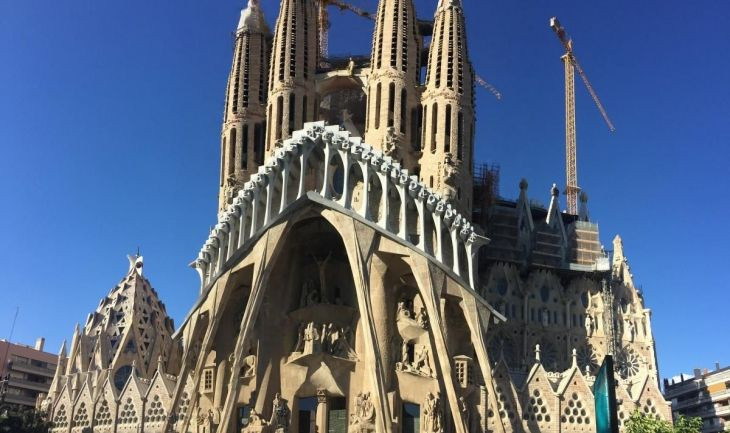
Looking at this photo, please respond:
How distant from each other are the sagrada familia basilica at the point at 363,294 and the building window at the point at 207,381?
6 cm

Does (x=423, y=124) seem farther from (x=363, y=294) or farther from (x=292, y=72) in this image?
(x=363, y=294)

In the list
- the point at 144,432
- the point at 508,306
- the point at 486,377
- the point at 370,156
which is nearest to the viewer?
the point at 486,377

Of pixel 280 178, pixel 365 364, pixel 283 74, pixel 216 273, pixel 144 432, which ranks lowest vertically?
pixel 144 432

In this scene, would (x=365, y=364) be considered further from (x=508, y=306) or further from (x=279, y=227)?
(x=508, y=306)

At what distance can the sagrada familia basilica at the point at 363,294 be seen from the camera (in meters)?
32.6

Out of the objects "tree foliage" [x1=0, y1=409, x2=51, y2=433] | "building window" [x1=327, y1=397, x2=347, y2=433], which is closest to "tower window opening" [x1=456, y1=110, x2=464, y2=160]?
"building window" [x1=327, y1=397, x2=347, y2=433]

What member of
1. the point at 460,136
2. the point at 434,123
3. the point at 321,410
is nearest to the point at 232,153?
the point at 434,123

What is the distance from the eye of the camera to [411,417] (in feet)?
107

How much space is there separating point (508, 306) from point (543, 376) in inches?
279

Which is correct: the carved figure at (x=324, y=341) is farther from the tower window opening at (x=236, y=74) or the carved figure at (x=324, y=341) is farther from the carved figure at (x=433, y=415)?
the tower window opening at (x=236, y=74)

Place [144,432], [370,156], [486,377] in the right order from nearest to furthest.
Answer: [486,377] < [370,156] < [144,432]

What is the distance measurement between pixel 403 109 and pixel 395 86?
1.18 metres

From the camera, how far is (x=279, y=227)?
34.0 meters

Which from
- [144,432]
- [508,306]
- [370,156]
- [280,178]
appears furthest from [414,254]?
[144,432]
